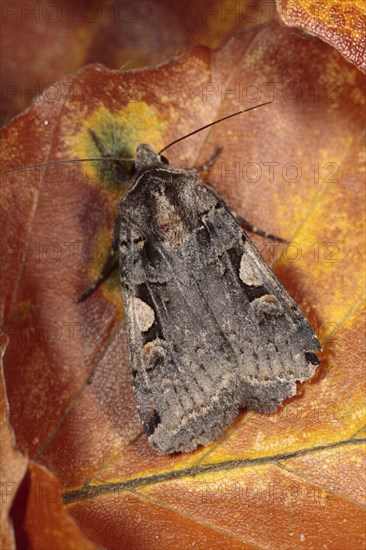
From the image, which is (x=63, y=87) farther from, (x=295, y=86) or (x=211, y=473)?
(x=211, y=473)

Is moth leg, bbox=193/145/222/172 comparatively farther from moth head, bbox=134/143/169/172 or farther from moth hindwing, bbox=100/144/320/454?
moth head, bbox=134/143/169/172

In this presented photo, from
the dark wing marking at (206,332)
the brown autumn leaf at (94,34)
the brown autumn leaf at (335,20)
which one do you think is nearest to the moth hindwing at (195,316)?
the dark wing marking at (206,332)

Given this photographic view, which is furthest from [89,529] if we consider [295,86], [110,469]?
[295,86]

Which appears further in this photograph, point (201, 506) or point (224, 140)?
point (224, 140)

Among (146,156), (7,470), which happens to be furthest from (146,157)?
(7,470)

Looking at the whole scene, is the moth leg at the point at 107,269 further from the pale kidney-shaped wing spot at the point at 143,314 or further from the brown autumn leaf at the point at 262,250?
the pale kidney-shaped wing spot at the point at 143,314

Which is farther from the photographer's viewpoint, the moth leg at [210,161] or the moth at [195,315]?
the moth leg at [210,161]
